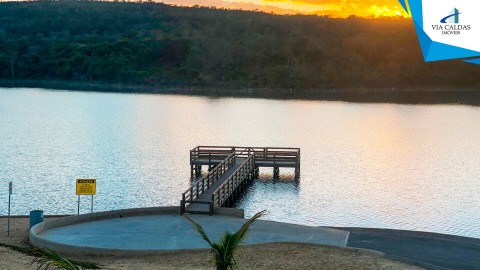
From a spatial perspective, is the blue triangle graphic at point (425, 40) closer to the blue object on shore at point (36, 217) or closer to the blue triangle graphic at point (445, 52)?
the blue triangle graphic at point (445, 52)

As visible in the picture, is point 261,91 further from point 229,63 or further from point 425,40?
point 425,40

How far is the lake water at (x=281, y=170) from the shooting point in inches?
1496

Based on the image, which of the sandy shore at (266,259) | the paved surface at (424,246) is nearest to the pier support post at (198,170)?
the paved surface at (424,246)

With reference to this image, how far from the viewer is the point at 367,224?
3428cm

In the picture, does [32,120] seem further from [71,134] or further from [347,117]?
[347,117]

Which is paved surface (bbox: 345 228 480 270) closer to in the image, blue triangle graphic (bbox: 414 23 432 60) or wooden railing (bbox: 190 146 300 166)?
blue triangle graphic (bbox: 414 23 432 60)

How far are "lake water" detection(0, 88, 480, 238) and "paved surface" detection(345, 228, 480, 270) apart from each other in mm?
8055

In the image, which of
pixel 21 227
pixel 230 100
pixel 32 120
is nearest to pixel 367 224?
pixel 21 227

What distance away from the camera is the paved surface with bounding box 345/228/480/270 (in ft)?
73.7

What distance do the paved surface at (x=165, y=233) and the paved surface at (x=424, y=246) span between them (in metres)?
0.76

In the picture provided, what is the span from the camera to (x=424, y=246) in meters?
24.1

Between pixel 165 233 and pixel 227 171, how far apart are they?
16804mm

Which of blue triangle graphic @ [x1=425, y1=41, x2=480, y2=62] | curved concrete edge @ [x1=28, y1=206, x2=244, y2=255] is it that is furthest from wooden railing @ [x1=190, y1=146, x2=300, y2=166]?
blue triangle graphic @ [x1=425, y1=41, x2=480, y2=62]

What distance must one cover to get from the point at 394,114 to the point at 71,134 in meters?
50.8
